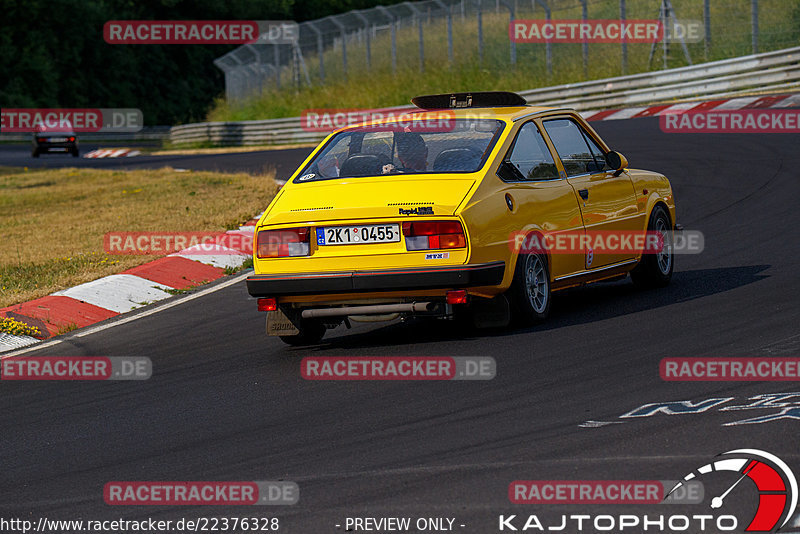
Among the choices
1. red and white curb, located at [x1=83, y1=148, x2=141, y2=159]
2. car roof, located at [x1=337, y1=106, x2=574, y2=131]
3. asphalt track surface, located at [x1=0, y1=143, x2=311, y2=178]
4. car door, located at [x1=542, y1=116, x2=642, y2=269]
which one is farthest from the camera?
red and white curb, located at [x1=83, y1=148, x2=141, y2=159]

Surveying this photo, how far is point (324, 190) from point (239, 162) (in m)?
20.3

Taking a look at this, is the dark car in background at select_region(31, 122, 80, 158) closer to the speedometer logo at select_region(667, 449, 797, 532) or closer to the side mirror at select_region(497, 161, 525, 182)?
the side mirror at select_region(497, 161, 525, 182)

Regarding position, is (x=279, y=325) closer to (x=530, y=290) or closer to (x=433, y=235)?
(x=433, y=235)

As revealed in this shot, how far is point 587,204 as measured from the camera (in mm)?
8969

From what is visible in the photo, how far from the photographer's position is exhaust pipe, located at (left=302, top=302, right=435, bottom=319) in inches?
301

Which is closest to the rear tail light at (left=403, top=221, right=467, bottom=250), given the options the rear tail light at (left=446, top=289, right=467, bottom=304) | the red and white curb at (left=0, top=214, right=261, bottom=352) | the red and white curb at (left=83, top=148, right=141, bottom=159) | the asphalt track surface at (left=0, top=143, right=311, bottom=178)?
the rear tail light at (left=446, top=289, right=467, bottom=304)

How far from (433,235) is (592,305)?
2019 millimetres

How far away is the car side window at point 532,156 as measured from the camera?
8.45m

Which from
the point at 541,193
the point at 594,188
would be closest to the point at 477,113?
the point at 541,193

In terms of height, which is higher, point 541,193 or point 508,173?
point 508,173

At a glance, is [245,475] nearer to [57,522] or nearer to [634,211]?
[57,522]

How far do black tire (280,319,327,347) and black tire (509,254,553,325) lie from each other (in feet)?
4.48

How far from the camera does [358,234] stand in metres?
7.76

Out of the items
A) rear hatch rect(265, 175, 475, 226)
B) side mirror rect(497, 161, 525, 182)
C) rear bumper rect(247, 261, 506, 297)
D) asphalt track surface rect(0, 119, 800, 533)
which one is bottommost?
asphalt track surface rect(0, 119, 800, 533)
